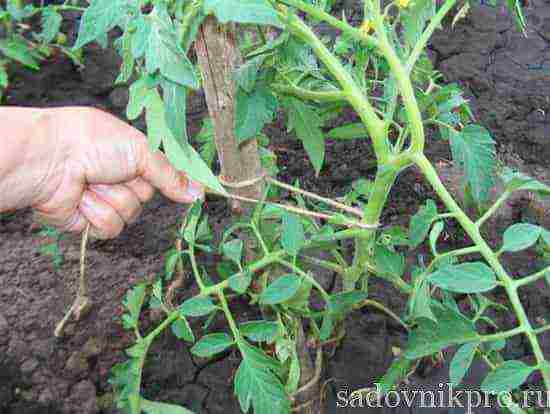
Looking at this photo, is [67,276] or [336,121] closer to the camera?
[67,276]

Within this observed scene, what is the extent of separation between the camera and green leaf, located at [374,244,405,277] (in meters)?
0.93

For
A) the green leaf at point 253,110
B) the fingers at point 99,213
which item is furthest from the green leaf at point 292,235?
the fingers at point 99,213

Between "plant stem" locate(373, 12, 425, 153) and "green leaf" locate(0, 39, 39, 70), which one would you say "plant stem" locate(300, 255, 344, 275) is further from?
"green leaf" locate(0, 39, 39, 70)

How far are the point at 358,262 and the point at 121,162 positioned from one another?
1.58 feet

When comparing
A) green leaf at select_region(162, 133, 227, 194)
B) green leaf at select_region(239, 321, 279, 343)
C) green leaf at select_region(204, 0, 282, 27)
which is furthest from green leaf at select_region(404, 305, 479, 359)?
green leaf at select_region(204, 0, 282, 27)

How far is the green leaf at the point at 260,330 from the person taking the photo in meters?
0.91

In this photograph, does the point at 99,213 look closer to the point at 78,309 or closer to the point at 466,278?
the point at 78,309

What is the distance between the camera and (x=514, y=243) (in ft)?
2.59

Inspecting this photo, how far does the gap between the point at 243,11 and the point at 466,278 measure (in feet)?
1.42

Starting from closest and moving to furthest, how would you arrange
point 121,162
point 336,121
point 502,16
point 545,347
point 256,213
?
point 256,213 → point 121,162 → point 545,347 → point 336,121 → point 502,16

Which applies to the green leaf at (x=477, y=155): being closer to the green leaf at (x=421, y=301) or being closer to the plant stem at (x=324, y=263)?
the green leaf at (x=421, y=301)

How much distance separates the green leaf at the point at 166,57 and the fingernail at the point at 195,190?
1.85ft

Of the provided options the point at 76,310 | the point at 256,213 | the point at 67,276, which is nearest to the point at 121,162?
the point at 256,213

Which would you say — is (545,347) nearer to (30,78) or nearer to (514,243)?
(514,243)
